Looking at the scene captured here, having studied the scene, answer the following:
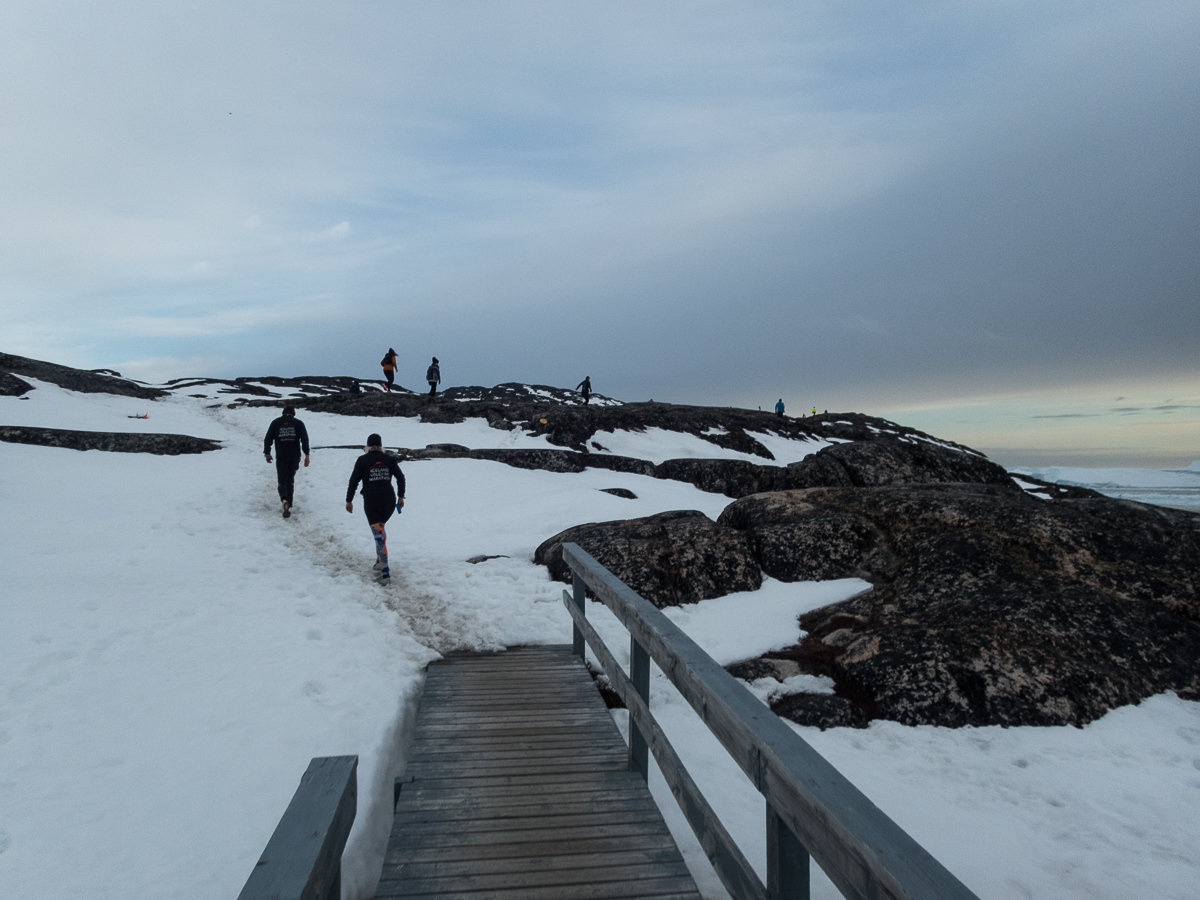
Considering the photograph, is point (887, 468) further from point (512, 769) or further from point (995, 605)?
point (512, 769)

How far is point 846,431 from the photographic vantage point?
1449 inches

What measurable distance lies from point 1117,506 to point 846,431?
31204 millimetres

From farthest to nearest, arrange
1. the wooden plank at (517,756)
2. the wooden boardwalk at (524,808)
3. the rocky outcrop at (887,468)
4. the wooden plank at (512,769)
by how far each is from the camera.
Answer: the rocky outcrop at (887,468)
the wooden plank at (517,756)
the wooden plank at (512,769)
the wooden boardwalk at (524,808)

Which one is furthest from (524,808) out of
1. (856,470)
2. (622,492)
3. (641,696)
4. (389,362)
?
(389,362)

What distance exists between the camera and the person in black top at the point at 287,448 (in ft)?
40.4

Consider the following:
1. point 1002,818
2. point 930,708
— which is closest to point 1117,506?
point 930,708

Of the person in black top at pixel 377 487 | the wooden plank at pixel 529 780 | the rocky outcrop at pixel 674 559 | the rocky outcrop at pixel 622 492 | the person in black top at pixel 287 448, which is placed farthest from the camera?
the rocky outcrop at pixel 622 492

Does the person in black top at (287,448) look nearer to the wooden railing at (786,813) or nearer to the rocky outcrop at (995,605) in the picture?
the rocky outcrop at (995,605)

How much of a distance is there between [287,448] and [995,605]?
40.6 feet

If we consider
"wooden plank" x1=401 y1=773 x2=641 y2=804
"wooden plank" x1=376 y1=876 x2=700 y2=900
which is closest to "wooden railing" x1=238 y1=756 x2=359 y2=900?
"wooden plank" x1=376 y1=876 x2=700 y2=900

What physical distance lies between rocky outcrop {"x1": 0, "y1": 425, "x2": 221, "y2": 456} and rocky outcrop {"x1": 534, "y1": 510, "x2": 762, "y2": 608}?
46.6 feet

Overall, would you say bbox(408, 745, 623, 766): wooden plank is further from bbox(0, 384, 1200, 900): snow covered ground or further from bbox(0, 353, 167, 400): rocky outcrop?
bbox(0, 353, 167, 400): rocky outcrop

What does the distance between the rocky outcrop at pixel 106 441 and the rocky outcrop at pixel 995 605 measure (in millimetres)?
17076

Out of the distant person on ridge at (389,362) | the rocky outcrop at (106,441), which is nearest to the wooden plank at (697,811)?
the rocky outcrop at (106,441)
